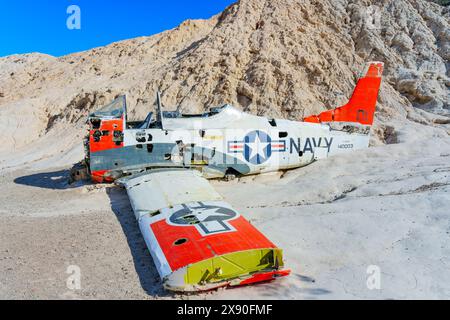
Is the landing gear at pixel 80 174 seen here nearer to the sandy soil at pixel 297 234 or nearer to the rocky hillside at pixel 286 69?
the sandy soil at pixel 297 234

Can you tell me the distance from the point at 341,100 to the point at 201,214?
47.4 feet

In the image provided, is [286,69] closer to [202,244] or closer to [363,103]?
[363,103]

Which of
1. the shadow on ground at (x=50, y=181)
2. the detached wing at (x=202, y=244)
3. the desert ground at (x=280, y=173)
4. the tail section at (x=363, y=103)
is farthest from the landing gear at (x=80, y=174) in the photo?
the tail section at (x=363, y=103)

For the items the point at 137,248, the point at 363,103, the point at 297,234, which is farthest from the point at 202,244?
the point at 363,103

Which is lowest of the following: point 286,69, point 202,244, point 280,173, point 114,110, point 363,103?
point 202,244

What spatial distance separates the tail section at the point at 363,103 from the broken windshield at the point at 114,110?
778cm

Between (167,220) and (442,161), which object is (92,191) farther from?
(442,161)

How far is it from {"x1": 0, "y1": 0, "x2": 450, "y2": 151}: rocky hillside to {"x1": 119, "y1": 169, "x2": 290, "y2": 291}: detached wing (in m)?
12.1

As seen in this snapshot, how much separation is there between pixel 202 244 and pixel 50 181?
9192 millimetres

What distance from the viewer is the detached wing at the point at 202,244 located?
4566 millimetres

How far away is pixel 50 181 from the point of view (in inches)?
477

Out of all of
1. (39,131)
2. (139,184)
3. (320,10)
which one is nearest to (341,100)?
(320,10)

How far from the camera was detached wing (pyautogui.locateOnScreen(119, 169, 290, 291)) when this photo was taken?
15.0ft

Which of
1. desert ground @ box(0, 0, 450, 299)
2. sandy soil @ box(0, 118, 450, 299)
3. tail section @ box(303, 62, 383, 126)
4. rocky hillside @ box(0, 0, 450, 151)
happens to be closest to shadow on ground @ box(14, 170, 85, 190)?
desert ground @ box(0, 0, 450, 299)
